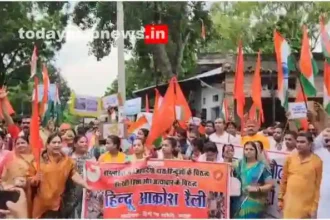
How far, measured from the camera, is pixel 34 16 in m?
6.86

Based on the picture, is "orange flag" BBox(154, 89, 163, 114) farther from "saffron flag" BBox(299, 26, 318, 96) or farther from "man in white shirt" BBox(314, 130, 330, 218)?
"man in white shirt" BBox(314, 130, 330, 218)

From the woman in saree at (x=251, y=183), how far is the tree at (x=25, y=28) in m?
2.19

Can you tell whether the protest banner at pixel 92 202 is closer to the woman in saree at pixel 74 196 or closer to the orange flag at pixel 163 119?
the woman in saree at pixel 74 196

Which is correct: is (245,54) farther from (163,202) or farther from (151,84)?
(163,202)

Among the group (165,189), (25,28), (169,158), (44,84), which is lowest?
(165,189)

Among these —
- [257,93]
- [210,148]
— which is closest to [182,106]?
[257,93]

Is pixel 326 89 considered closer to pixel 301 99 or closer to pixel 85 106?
→ pixel 301 99

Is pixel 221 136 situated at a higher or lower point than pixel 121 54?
lower

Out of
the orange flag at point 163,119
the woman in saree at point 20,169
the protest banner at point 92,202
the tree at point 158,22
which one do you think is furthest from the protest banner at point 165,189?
the tree at point 158,22

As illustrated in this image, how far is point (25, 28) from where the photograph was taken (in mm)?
6988

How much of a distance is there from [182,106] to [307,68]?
4.23 ft

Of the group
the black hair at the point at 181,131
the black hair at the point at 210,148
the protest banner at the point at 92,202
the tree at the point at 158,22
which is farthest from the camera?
the black hair at the point at 181,131

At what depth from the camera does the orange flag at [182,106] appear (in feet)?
23.6

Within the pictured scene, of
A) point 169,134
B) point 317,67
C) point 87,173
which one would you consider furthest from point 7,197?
point 317,67
